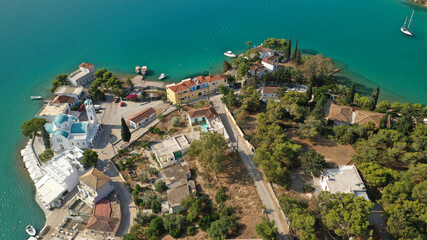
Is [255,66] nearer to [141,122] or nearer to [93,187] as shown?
[141,122]

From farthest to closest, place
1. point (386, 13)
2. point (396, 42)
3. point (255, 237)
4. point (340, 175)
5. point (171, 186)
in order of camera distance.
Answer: point (386, 13) < point (396, 42) < point (171, 186) < point (340, 175) < point (255, 237)

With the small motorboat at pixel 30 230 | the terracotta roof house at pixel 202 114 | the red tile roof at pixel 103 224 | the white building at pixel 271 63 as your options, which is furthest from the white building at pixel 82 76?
the white building at pixel 271 63

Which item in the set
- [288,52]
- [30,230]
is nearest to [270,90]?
[288,52]

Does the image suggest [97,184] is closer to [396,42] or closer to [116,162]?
[116,162]

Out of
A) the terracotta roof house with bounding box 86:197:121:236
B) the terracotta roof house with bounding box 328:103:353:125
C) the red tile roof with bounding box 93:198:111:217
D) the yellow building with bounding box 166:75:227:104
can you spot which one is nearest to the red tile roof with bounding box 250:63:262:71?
the yellow building with bounding box 166:75:227:104

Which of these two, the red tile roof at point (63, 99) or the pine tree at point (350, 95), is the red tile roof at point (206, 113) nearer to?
the pine tree at point (350, 95)

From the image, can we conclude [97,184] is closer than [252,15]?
Yes

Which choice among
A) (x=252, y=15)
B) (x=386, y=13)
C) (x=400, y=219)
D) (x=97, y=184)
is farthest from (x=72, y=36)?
(x=386, y=13)
